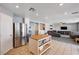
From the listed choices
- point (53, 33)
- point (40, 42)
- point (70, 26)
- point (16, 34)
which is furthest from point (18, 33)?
point (70, 26)

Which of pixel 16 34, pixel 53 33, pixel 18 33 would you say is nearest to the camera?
pixel 53 33

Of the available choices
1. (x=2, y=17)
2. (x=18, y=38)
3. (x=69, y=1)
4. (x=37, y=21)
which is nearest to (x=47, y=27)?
(x=37, y=21)

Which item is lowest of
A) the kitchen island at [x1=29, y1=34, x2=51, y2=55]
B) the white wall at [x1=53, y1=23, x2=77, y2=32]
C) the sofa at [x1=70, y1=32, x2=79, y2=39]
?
the kitchen island at [x1=29, y1=34, x2=51, y2=55]

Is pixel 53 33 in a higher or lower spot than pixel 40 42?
higher

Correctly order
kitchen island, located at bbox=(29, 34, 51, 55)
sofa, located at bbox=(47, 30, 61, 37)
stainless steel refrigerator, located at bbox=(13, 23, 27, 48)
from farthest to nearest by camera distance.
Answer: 1. stainless steel refrigerator, located at bbox=(13, 23, 27, 48)
2. sofa, located at bbox=(47, 30, 61, 37)
3. kitchen island, located at bbox=(29, 34, 51, 55)

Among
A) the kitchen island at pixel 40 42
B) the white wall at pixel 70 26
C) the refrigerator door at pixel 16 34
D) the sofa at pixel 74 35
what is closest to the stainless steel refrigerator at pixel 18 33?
the refrigerator door at pixel 16 34

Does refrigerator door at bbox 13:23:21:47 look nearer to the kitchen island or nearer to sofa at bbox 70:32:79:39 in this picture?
the kitchen island

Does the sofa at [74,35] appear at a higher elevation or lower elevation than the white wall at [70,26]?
lower

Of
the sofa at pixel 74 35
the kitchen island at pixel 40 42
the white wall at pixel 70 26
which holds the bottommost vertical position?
the kitchen island at pixel 40 42

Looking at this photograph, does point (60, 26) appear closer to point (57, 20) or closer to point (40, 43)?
point (57, 20)

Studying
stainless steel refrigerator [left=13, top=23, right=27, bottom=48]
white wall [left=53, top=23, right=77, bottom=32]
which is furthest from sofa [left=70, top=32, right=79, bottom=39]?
stainless steel refrigerator [left=13, top=23, right=27, bottom=48]

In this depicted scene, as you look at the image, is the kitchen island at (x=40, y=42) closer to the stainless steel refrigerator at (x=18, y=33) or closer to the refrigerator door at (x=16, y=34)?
the stainless steel refrigerator at (x=18, y=33)

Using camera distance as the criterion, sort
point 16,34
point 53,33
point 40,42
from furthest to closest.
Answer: point 16,34
point 53,33
point 40,42

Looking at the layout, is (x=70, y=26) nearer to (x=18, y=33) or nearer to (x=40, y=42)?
(x=40, y=42)
